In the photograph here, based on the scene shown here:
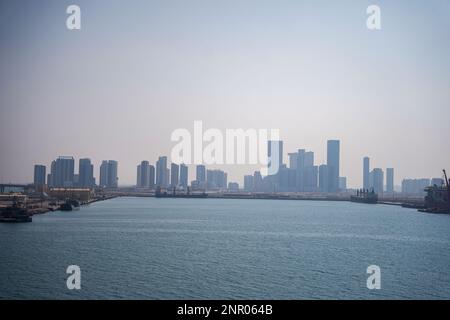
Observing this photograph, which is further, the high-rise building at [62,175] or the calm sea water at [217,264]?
the high-rise building at [62,175]

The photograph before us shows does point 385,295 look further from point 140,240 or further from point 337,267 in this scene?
point 140,240

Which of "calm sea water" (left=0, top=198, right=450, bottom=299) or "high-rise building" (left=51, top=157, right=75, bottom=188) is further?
"high-rise building" (left=51, top=157, right=75, bottom=188)

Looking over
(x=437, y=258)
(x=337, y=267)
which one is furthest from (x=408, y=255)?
(x=337, y=267)

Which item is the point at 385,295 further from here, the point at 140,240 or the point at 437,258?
the point at 140,240

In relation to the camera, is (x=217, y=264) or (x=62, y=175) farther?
(x=62, y=175)
